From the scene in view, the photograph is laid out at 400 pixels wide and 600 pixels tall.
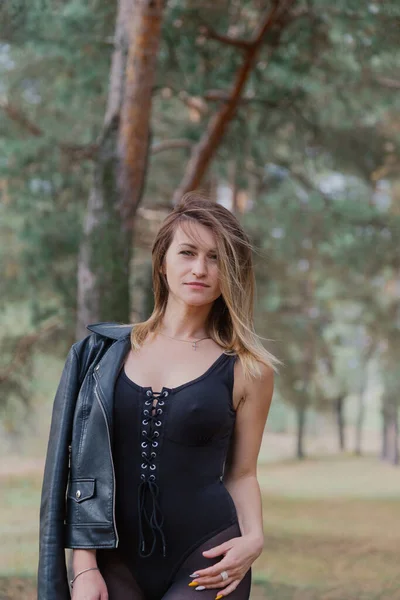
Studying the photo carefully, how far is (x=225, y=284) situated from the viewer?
2.57 m

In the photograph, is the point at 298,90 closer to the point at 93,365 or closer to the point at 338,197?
the point at 338,197

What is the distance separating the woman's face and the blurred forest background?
61 centimetres

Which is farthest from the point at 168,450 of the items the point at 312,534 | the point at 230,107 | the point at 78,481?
the point at 312,534

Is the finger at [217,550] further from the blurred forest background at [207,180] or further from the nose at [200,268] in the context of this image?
the blurred forest background at [207,180]

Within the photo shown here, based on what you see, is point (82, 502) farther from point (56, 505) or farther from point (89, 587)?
point (89, 587)

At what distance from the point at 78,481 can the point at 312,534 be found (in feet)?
34.5

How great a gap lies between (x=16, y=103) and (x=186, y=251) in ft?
32.5

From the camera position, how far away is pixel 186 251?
2580 millimetres

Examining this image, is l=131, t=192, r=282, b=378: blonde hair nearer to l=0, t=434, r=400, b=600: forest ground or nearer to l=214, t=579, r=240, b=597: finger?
l=214, t=579, r=240, b=597: finger

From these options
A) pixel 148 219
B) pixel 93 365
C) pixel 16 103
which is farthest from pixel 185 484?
pixel 148 219

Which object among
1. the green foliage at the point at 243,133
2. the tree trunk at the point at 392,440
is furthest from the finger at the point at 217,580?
the tree trunk at the point at 392,440

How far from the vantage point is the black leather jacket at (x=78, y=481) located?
7.70 ft

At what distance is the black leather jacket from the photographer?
2346mm

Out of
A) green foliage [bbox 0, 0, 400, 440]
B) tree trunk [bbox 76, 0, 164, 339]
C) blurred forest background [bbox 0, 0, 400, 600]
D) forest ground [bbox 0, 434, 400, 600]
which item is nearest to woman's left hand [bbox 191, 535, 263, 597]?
blurred forest background [bbox 0, 0, 400, 600]
